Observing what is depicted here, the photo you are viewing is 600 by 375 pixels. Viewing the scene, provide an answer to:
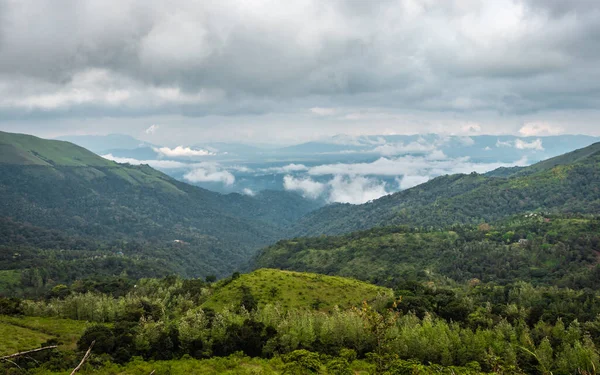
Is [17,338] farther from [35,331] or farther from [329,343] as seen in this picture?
[329,343]

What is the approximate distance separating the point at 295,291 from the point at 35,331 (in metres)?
70.6

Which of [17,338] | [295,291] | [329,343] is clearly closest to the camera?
[17,338]

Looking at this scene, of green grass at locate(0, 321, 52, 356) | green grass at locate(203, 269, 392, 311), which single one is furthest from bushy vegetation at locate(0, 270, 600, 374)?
green grass at locate(203, 269, 392, 311)

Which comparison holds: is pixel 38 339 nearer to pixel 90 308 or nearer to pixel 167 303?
pixel 90 308

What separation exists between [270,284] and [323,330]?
55650 millimetres

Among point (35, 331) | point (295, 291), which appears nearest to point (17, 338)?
point (35, 331)

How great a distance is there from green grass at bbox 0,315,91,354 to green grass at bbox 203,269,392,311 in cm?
3722

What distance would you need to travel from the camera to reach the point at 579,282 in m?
175

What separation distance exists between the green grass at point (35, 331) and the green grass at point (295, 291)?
3722cm

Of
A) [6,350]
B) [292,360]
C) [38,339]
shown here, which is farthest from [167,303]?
[292,360]

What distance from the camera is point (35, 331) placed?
250 ft

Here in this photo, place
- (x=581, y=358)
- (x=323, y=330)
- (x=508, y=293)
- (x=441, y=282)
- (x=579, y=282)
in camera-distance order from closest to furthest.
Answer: (x=581, y=358)
(x=323, y=330)
(x=508, y=293)
(x=579, y=282)
(x=441, y=282)

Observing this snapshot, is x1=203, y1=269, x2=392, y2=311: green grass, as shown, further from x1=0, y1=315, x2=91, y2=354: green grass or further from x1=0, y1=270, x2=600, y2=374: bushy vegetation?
x1=0, y1=315, x2=91, y2=354: green grass

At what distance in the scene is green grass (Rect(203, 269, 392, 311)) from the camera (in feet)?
381
